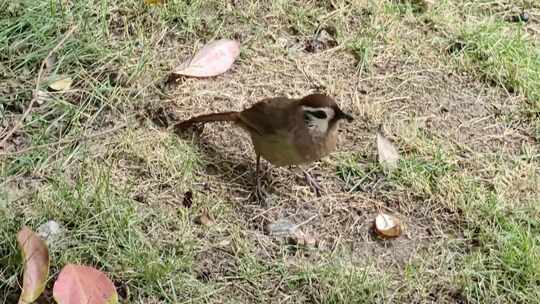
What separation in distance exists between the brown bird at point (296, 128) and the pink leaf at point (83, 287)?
1.11 meters

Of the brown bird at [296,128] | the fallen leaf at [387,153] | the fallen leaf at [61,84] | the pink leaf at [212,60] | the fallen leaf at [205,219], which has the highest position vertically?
the brown bird at [296,128]

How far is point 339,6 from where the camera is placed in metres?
5.93

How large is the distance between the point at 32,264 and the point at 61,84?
1.40 metres

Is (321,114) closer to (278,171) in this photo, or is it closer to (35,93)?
(278,171)

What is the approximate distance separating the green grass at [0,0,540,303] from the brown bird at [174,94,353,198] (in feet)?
0.87

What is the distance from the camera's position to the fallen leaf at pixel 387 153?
494 centimetres

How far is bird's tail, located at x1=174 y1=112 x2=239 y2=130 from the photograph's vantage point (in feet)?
15.9

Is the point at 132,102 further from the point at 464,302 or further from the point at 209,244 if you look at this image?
the point at 464,302

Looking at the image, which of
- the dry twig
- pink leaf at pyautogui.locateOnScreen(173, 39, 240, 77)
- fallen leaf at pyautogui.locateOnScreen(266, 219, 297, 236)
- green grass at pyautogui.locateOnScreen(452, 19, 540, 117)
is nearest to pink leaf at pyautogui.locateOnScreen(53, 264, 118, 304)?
fallen leaf at pyautogui.locateOnScreen(266, 219, 297, 236)

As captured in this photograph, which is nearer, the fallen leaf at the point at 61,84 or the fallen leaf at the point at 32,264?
the fallen leaf at the point at 32,264

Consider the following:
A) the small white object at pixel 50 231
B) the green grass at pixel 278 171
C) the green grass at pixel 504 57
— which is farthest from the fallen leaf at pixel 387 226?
the small white object at pixel 50 231

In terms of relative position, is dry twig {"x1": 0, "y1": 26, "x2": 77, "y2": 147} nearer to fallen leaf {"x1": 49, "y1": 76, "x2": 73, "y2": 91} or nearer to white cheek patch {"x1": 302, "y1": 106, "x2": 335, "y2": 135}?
fallen leaf {"x1": 49, "y1": 76, "x2": 73, "y2": 91}

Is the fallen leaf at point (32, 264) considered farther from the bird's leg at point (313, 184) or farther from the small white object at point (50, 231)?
the bird's leg at point (313, 184)

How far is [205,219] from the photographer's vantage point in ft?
15.1
